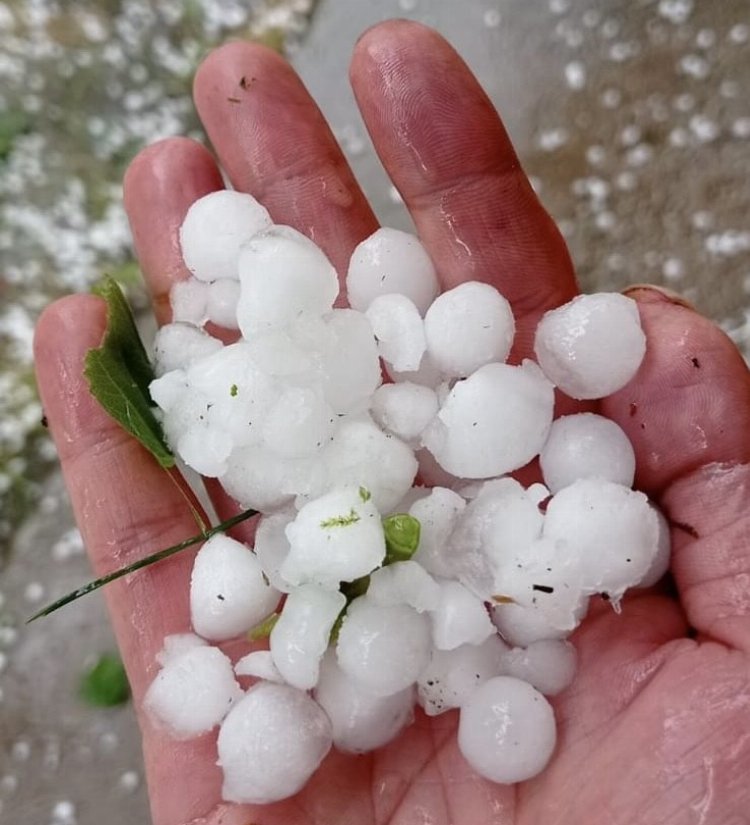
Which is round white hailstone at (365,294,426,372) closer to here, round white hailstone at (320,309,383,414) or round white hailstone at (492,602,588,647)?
round white hailstone at (320,309,383,414)

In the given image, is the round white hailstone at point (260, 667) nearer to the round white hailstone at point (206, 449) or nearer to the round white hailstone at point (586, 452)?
the round white hailstone at point (206, 449)

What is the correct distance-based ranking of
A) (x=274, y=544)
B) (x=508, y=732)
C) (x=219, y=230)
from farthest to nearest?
(x=219, y=230), (x=274, y=544), (x=508, y=732)

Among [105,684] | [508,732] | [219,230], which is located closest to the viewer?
[508,732]

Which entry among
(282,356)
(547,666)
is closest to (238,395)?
(282,356)

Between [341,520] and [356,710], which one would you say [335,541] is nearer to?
[341,520]

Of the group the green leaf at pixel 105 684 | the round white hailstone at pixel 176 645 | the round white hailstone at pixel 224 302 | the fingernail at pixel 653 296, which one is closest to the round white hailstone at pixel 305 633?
the round white hailstone at pixel 176 645

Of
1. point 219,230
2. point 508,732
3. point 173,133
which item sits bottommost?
point 508,732

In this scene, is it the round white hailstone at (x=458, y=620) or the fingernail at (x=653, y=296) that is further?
the fingernail at (x=653, y=296)
